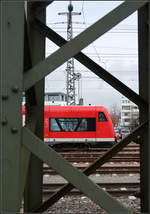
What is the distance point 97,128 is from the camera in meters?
12.0

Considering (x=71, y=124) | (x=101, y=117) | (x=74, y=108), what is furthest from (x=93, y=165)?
(x=101, y=117)

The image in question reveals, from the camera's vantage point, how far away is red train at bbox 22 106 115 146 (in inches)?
464

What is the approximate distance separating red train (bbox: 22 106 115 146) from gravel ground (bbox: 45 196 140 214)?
693cm

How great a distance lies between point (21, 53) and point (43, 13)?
4.14 ft

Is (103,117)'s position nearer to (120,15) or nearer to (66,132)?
(66,132)

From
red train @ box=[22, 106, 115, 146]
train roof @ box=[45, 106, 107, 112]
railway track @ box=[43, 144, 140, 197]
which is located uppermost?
train roof @ box=[45, 106, 107, 112]

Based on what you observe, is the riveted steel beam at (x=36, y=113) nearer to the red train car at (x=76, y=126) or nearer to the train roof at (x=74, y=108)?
the red train car at (x=76, y=126)

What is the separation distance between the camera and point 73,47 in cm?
139

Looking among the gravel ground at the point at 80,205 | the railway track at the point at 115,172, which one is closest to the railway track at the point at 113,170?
the railway track at the point at 115,172

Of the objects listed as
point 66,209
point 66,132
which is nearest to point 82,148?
point 66,132

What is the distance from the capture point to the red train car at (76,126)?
38.7 feet

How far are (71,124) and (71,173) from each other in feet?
34.4

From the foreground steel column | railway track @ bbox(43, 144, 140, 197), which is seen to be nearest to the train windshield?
railway track @ bbox(43, 144, 140, 197)

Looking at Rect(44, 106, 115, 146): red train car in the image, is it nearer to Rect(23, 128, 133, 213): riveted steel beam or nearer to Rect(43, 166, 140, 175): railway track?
Rect(43, 166, 140, 175): railway track
